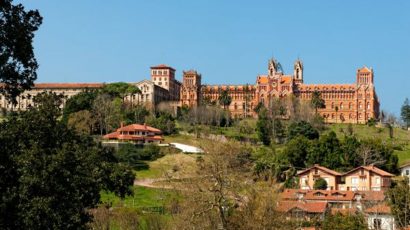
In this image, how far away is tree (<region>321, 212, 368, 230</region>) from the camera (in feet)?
106

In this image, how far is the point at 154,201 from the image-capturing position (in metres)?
57.2

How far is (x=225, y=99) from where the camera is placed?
122 m

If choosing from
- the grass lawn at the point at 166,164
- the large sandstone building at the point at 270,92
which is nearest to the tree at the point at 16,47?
the grass lawn at the point at 166,164

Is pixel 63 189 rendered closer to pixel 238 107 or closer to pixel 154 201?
pixel 154 201

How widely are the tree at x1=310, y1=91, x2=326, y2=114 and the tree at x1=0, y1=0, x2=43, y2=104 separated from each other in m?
100

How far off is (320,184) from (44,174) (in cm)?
4537

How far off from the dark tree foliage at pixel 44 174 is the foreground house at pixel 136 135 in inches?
2354

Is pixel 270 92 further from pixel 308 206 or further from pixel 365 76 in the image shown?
pixel 308 206

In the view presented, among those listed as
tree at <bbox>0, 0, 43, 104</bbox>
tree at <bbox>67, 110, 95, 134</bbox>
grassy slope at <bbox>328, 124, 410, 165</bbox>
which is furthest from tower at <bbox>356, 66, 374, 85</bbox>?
tree at <bbox>0, 0, 43, 104</bbox>

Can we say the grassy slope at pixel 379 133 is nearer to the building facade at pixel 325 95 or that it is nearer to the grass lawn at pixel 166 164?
the building facade at pixel 325 95

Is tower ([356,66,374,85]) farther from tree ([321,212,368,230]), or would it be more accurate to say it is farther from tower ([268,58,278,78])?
tree ([321,212,368,230])

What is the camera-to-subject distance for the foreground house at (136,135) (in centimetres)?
8394

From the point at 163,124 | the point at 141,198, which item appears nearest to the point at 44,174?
the point at 141,198

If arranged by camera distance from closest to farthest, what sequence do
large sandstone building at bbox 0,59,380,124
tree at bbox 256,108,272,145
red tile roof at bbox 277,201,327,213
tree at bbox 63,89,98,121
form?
red tile roof at bbox 277,201,327,213, tree at bbox 256,108,272,145, tree at bbox 63,89,98,121, large sandstone building at bbox 0,59,380,124
